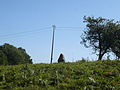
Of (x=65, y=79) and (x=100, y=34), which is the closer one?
(x=65, y=79)

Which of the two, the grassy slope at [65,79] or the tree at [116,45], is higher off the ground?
the tree at [116,45]

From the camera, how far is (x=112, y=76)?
1126cm

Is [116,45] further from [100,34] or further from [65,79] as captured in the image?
[65,79]

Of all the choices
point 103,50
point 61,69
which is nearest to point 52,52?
point 103,50

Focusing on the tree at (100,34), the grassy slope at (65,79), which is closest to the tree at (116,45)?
the tree at (100,34)

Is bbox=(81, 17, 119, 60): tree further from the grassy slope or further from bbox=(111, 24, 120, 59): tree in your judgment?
the grassy slope

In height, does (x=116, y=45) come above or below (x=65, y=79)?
above

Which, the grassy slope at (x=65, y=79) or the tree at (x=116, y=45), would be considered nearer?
the grassy slope at (x=65, y=79)

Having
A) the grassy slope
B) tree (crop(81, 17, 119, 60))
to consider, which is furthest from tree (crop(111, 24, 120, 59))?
the grassy slope

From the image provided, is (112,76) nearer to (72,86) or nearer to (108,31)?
(72,86)

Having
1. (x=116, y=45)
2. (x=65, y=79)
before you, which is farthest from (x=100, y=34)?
(x=65, y=79)

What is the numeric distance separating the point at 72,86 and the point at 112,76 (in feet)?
6.64

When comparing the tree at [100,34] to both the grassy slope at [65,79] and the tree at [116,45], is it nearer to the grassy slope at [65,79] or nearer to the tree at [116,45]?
the tree at [116,45]

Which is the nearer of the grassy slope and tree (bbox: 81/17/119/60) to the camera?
the grassy slope
